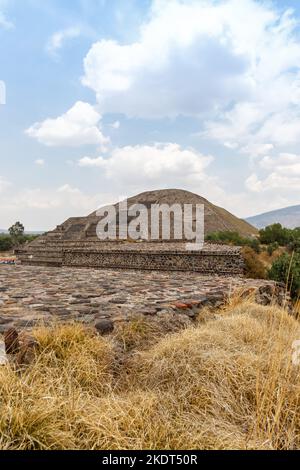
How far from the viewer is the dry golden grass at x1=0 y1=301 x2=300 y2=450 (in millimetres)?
1455

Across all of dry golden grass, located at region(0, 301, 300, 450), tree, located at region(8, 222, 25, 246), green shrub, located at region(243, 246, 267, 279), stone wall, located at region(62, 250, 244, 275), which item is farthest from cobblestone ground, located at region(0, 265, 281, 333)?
tree, located at region(8, 222, 25, 246)

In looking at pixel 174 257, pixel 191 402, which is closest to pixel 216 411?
pixel 191 402

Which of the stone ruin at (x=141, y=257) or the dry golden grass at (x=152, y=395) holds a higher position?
the stone ruin at (x=141, y=257)

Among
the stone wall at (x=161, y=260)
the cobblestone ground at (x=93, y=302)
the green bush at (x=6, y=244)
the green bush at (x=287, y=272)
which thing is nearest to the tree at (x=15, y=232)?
the green bush at (x=6, y=244)

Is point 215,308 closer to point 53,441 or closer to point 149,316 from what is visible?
point 149,316

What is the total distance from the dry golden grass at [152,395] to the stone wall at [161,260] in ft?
20.6

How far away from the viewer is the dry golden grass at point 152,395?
146 cm

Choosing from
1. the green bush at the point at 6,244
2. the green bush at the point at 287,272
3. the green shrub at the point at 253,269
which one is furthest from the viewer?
the green bush at the point at 6,244

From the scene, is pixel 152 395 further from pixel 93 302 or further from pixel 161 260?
pixel 161 260

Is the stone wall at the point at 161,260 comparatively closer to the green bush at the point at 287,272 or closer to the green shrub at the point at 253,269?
the green bush at the point at 287,272

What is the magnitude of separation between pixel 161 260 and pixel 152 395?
8.40m

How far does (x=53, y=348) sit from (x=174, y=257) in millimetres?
7721

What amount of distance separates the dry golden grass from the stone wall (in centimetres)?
627
